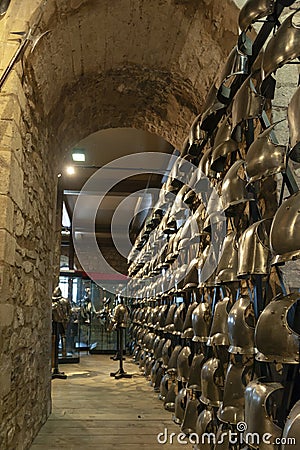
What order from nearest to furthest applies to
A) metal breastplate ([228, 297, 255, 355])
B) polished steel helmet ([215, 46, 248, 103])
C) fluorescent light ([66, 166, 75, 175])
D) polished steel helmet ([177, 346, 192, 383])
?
metal breastplate ([228, 297, 255, 355]) → polished steel helmet ([215, 46, 248, 103]) → polished steel helmet ([177, 346, 192, 383]) → fluorescent light ([66, 166, 75, 175])

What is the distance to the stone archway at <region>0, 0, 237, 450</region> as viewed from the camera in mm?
1890

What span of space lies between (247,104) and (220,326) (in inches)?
33.4

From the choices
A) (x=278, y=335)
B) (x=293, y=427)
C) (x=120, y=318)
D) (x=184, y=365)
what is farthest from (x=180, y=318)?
(x=120, y=318)

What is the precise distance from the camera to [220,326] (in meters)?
1.83

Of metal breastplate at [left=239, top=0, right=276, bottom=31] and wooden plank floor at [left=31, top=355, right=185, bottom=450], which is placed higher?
metal breastplate at [left=239, top=0, right=276, bottom=31]

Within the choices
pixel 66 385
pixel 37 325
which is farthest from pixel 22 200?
pixel 66 385

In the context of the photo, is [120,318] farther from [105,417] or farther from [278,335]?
[278,335]

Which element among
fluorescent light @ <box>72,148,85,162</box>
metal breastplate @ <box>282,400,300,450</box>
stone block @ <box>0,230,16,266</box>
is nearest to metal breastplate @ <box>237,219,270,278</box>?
metal breastplate @ <box>282,400,300,450</box>

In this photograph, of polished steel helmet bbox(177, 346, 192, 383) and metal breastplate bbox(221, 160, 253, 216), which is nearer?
metal breastplate bbox(221, 160, 253, 216)

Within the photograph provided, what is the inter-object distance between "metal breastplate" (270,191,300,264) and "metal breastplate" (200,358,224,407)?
0.90 meters

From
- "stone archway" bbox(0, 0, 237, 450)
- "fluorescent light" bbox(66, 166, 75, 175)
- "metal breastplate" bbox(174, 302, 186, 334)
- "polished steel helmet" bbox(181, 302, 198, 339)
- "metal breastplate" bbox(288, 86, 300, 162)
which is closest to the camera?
"metal breastplate" bbox(288, 86, 300, 162)

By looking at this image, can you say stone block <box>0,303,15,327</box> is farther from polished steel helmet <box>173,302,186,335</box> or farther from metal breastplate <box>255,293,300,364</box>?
polished steel helmet <box>173,302,186,335</box>

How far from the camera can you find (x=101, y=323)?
8.55 metres

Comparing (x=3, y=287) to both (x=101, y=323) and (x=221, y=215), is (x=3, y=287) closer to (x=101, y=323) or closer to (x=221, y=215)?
(x=221, y=215)
